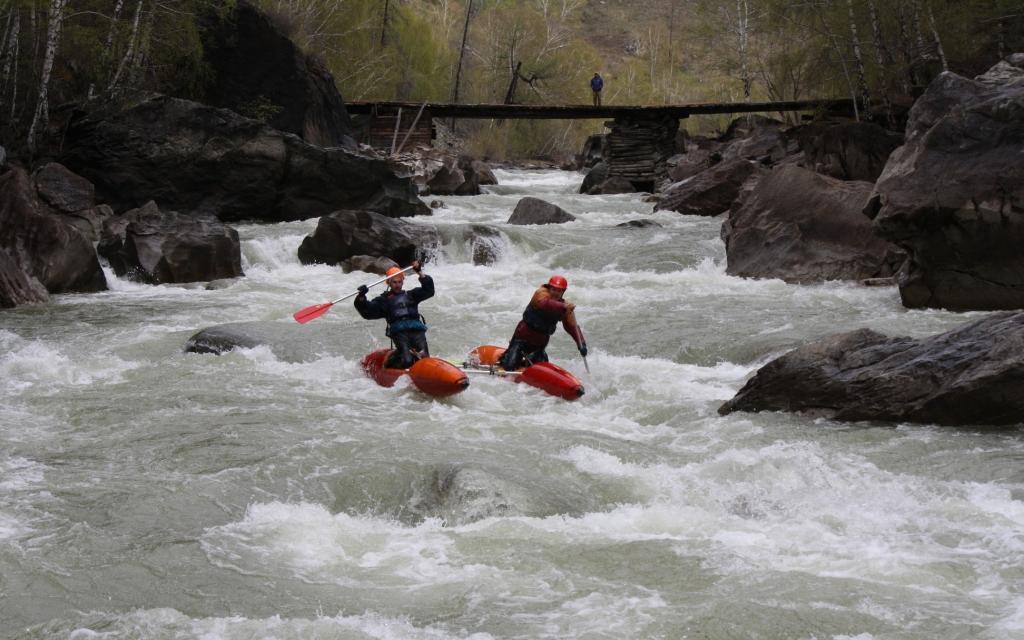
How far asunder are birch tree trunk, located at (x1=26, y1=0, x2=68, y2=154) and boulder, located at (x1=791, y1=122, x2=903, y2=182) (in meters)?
13.3

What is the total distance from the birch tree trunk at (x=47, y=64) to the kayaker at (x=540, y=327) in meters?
10.9

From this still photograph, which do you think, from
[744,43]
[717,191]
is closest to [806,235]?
[717,191]

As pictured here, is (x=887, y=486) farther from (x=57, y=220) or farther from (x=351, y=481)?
(x=57, y=220)

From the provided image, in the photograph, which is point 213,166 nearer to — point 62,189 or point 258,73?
point 62,189

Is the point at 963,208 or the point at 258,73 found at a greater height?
the point at 258,73

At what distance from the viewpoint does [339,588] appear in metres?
5.16

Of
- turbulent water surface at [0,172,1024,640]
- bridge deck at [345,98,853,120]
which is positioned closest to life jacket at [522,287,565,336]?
turbulent water surface at [0,172,1024,640]

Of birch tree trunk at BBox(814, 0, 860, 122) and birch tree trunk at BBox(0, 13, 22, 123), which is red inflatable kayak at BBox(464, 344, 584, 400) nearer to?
birch tree trunk at BBox(0, 13, 22, 123)

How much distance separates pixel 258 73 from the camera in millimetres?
24516

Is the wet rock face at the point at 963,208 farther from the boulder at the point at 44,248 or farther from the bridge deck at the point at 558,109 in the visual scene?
the bridge deck at the point at 558,109

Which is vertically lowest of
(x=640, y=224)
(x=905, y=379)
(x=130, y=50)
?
(x=905, y=379)

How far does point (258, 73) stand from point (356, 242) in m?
9.88

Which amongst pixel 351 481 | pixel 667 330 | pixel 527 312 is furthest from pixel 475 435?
pixel 667 330

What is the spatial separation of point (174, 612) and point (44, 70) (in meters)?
14.7
